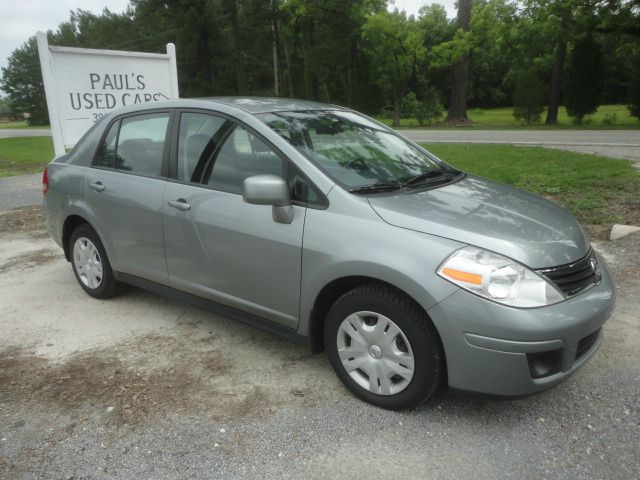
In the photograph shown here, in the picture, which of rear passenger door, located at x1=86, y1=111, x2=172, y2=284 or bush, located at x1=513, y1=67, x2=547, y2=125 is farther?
bush, located at x1=513, y1=67, x2=547, y2=125

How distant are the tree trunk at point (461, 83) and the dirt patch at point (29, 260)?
79.5 feet

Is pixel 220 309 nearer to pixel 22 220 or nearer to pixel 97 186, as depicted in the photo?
pixel 97 186

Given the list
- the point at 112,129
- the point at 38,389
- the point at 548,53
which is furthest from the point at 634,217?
the point at 548,53

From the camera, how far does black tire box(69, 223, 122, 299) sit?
4.34 m

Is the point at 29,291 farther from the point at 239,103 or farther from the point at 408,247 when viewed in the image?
the point at 408,247

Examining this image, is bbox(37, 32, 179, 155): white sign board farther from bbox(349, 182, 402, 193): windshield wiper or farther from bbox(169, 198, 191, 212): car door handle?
bbox(349, 182, 402, 193): windshield wiper

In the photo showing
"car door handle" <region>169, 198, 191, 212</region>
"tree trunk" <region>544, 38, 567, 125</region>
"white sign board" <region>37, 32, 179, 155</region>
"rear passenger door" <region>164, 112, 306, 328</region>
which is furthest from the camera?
"tree trunk" <region>544, 38, 567, 125</region>

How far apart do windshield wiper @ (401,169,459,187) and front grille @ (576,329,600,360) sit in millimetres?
1291

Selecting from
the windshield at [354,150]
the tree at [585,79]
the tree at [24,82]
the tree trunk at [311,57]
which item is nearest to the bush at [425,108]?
the tree at [585,79]

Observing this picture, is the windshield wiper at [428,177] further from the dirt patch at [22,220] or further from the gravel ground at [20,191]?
the gravel ground at [20,191]

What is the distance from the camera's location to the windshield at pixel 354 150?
10.3 feet

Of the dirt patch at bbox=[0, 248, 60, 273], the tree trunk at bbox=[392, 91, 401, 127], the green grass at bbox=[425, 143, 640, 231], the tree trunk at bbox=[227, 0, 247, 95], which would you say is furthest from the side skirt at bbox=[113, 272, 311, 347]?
the tree trunk at bbox=[227, 0, 247, 95]

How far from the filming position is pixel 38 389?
10.4 feet

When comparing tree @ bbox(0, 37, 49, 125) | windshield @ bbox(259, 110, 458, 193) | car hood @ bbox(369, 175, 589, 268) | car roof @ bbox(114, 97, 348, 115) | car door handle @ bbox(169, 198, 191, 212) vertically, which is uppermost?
car roof @ bbox(114, 97, 348, 115)
